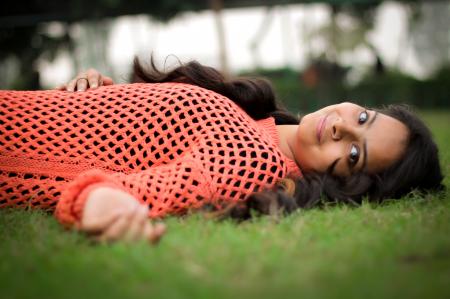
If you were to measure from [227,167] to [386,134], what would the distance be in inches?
39.6

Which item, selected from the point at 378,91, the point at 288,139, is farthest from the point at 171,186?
the point at 378,91

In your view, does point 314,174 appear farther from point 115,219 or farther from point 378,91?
point 378,91

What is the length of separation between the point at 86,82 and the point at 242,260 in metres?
2.06

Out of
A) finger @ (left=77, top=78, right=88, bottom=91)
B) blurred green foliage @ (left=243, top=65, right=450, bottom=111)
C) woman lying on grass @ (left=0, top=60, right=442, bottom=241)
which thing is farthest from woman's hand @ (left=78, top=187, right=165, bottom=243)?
blurred green foliage @ (left=243, top=65, right=450, bottom=111)

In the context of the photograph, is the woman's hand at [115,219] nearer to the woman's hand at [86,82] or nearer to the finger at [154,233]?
the finger at [154,233]

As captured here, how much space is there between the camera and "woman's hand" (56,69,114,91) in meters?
3.36

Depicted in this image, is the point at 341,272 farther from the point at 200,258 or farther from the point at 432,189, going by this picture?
the point at 432,189

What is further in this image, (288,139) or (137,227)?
(288,139)

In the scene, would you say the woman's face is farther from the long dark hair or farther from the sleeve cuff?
the sleeve cuff

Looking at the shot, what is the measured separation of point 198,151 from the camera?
2.66m

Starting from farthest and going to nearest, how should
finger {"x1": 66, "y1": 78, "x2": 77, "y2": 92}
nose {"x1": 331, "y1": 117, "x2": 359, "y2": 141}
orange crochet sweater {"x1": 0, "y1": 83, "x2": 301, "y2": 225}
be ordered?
finger {"x1": 66, "y1": 78, "x2": 77, "y2": 92}
nose {"x1": 331, "y1": 117, "x2": 359, "y2": 141}
orange crochet sweater {"x1": 0, "y1": 83, "x2": 301, "y2": 225}

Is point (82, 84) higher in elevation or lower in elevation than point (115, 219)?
higher

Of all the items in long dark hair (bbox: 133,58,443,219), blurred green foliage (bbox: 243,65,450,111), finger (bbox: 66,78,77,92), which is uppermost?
finger (bbox: 66,78,77,92)

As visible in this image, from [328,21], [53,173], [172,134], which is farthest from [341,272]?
[328,21]
